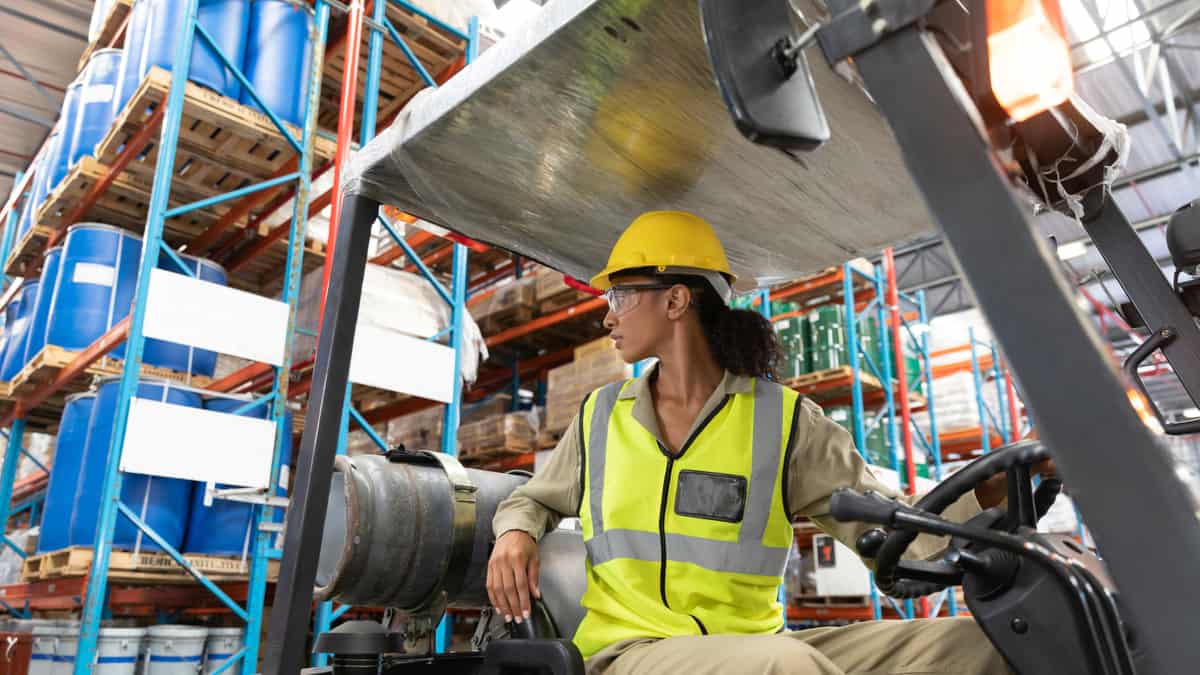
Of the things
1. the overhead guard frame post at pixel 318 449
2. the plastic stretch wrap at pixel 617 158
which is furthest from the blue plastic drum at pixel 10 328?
the plastic stretch wrap at pixel 617 158

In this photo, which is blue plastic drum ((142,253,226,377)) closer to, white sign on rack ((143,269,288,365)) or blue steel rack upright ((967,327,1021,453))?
white sign on rack ((143,269,288,365))

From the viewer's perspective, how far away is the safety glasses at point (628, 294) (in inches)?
84.4

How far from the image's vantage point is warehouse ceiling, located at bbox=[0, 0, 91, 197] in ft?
34.7

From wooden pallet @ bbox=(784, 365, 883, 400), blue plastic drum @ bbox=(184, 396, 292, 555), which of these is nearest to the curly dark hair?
blue plastic drum @ bbox=(184, 396, 292, 555)

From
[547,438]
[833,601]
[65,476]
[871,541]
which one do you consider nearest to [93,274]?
[65,476]

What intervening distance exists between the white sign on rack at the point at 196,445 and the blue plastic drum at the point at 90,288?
181cm

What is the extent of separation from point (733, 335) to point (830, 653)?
84 centimetres

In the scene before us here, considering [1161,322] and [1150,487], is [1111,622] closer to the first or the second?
[1150,487]

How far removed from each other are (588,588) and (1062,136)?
143 centimetres

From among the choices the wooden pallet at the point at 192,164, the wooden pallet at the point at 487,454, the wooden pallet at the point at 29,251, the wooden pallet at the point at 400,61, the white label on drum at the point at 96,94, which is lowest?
the wooden pallet at the point at 487,454

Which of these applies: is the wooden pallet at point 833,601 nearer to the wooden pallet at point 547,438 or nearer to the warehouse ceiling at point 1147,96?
the wooden pallet at point 547,438

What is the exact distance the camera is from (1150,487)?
81 centimetres

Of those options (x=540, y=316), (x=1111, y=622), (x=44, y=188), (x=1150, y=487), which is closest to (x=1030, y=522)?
(x=1111, y=622)

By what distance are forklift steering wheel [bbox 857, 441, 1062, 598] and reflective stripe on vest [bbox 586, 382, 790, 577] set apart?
1.71ft
